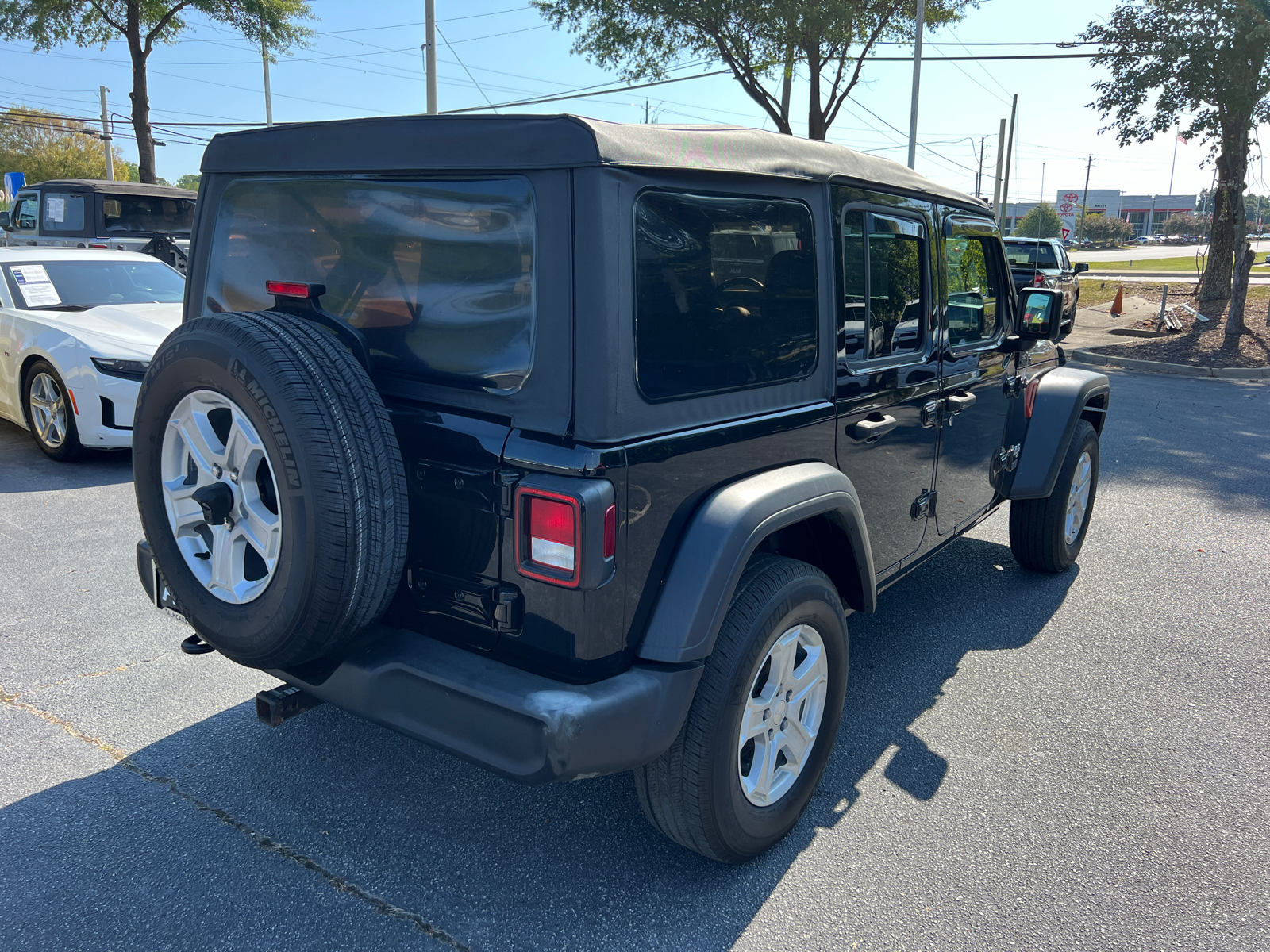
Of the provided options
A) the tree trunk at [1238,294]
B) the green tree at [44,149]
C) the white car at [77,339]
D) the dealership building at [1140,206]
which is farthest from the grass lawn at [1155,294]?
the dealership building at [1140,206]

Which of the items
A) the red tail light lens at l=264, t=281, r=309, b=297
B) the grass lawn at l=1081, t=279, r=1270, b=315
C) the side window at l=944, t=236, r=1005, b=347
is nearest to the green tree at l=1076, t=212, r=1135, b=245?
the grass lawn at l=1081, t=279, r=1270, b=315

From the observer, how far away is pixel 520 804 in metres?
2.84

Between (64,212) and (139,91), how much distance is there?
925cm

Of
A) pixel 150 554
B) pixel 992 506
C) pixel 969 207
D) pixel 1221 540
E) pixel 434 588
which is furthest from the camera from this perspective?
pixel 1221 540

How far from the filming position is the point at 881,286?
3062mm

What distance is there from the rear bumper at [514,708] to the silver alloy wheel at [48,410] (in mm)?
5466

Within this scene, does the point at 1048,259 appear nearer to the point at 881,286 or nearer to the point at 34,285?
the point at 34,285

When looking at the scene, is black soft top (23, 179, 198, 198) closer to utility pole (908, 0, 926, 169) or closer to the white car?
the white car

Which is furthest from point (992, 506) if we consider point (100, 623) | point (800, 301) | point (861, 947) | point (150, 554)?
point (100, 623)

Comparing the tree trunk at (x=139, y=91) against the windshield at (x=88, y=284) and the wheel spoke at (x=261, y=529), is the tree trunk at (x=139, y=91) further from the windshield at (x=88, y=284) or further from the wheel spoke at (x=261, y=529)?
the wheel spoke at (x=261, y=529)

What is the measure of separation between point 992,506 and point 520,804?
8.62ft

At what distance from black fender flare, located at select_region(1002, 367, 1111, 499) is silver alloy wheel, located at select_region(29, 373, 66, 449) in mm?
6261

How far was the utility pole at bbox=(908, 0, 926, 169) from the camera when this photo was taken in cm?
2064

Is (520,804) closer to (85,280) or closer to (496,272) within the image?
(496,272)
